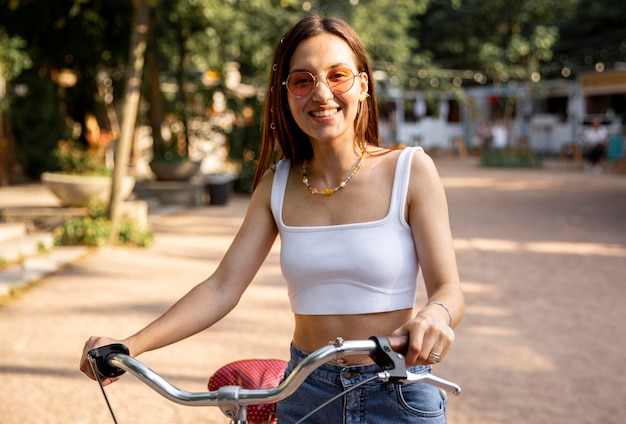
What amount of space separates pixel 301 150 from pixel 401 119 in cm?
3883

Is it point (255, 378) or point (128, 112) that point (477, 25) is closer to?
point (128, 112)

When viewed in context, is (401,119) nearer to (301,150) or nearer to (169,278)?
(169,278)

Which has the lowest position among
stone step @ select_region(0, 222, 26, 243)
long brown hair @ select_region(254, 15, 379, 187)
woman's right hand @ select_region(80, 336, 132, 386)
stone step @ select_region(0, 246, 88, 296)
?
stone step @ select_region(0, 246, 88, 296)

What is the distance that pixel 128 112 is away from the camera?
11.2m

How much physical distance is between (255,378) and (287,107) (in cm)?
76

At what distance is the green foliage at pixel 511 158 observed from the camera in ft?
97.2

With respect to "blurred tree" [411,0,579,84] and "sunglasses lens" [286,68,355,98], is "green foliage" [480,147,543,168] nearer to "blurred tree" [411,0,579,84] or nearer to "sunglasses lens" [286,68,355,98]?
"blurred tree" [411,0,579,84]

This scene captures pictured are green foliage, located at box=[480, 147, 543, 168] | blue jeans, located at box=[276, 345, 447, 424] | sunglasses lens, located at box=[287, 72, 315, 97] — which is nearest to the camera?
blue jeans, located at box=[276, 345, 447, 424]

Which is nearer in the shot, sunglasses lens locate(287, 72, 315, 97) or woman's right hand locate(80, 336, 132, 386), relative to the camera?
woman's right hand locate(80, 336, 132, 386)

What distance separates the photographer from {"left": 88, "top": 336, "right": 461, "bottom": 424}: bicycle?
149cm

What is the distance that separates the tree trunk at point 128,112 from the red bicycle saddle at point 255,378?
8.81 meters

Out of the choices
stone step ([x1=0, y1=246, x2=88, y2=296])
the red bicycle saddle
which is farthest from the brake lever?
stone step ([x1=0, y1=246, x2=88, y2=296])

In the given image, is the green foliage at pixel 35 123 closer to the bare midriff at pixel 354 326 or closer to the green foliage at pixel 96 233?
the green foliage at pixel 96 233

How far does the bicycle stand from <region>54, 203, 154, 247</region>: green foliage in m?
9.19
